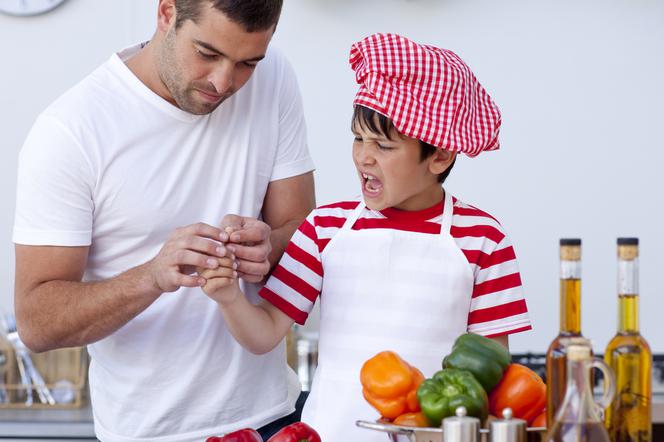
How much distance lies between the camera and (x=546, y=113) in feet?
12.0

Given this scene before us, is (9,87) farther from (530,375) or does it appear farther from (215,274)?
(530,375)

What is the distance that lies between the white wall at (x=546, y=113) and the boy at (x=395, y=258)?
5.83ft

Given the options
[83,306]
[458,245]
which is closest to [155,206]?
[83,306]

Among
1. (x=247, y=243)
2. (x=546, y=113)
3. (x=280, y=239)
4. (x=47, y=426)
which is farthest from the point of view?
(x=546, y=113)

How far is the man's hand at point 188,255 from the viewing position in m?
1.70

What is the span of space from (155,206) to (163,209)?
17 mm

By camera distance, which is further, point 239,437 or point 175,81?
point 175,81

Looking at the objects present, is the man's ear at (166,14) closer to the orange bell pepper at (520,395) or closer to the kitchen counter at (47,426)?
the orange bell pepper at (520,395)

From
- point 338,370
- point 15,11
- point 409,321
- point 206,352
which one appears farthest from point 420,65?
point 15,11

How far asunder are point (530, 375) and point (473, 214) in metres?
0.51

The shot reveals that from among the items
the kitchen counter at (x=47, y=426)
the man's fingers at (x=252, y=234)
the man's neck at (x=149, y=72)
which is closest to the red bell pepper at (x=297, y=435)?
the man's fingers at (x=252, y=234)

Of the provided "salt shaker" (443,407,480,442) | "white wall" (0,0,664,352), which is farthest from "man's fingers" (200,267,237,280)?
"white wall" (0,0,664,352)

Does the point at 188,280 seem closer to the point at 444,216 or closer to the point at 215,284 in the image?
the point at 215,284

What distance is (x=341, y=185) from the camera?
12.0ft
